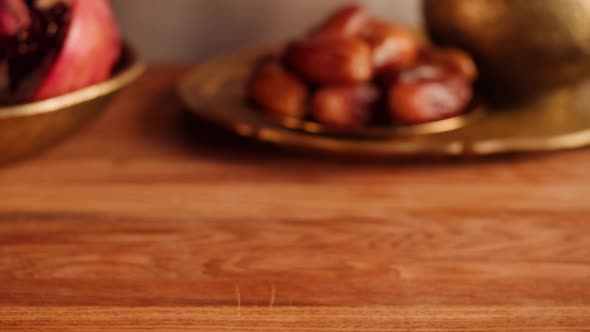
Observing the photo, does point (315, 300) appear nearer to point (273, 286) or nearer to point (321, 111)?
point (273, 286)

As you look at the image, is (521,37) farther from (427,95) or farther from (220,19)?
(220,19)

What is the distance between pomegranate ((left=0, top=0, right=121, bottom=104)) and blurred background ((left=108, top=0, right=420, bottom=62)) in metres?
0.42

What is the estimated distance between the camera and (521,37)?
23.2 inches

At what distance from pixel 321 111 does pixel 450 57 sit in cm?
13

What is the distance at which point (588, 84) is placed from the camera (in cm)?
71

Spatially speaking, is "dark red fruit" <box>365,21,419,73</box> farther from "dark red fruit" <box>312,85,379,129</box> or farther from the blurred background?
the blurred background

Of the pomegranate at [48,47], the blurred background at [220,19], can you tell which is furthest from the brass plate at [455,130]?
the blurred background at [220,19]

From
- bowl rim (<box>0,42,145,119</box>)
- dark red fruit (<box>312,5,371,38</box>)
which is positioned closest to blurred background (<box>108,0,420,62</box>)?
dark red fruit (<box>312,5,371,38</box>)

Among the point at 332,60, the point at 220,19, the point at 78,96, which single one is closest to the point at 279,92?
the point at 332,60

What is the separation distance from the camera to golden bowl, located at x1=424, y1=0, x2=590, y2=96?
1.90 feet

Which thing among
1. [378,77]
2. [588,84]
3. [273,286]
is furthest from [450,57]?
[273,286]

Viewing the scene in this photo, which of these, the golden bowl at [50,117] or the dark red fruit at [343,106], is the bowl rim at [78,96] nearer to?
the golden bowl at [50,117]

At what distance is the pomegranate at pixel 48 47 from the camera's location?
0.48 metres

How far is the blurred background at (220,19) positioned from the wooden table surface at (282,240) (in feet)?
1.18
